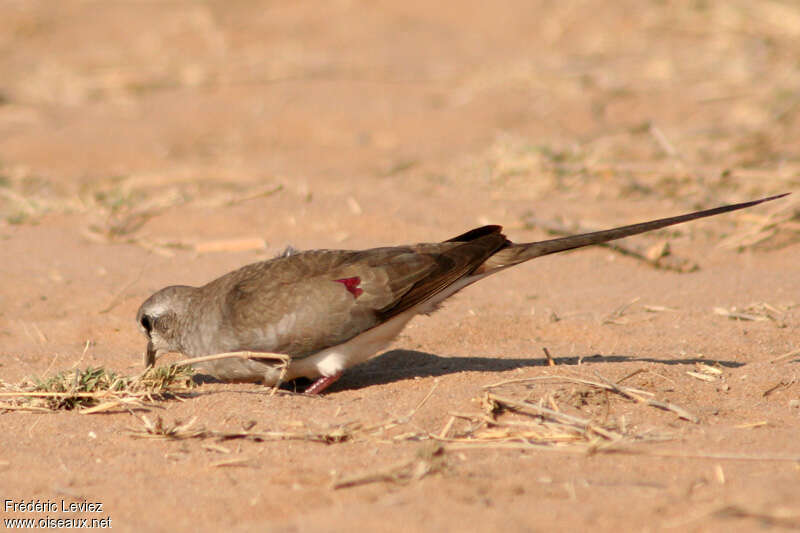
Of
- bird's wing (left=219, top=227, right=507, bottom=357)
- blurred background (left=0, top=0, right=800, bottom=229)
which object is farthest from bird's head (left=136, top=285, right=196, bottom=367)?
blurred background (left=0, top=0, right=800, bottom=229)

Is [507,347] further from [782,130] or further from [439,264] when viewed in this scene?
[782,130]

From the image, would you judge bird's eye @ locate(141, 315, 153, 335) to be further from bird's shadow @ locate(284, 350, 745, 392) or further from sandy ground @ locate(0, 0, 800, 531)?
bird's shadow @ locate(284, 350, 745, 392)

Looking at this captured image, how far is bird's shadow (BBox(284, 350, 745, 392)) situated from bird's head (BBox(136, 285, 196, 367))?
2.02ft

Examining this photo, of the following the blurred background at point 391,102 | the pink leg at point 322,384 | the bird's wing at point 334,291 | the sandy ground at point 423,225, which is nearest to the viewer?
the sandy ground at point 423,225

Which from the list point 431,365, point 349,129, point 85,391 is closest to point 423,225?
point 431,365

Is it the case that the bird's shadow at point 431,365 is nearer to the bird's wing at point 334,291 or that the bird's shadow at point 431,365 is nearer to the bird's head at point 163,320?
the bird's wing at point 334,291

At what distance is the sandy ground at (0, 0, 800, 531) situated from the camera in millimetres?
3230

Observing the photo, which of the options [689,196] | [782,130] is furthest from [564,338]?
[782,130]

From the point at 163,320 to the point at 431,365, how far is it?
1305 millimetres

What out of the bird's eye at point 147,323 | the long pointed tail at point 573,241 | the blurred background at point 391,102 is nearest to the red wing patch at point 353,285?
the long pointed tail at point 573,241

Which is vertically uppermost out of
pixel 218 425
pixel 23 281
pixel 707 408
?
pixel 23 281

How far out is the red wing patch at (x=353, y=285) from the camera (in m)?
4.46

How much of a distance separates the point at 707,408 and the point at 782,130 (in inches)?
242

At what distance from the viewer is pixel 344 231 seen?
275 inches
